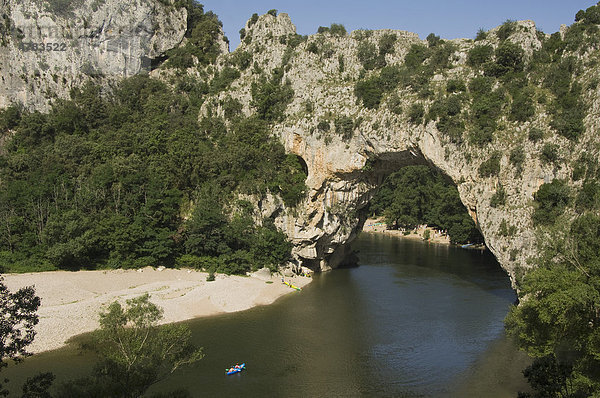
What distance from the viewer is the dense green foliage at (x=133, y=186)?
45.2 m

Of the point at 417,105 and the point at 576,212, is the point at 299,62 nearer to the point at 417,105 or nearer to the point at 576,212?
the point at 417,105

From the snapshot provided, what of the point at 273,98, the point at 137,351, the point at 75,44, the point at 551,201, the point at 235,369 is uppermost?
the point at 75,44

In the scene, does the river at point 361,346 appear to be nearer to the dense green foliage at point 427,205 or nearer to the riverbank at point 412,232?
the dense green foliage at point 427,205

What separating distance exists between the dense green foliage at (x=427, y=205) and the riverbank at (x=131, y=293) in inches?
1402

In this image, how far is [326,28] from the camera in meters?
58.2

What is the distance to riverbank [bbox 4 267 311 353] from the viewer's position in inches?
1326

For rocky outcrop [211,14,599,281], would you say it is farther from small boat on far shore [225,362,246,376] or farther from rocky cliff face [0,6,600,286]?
small boat on far shore [225,362,246,376]

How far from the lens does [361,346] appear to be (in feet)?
104

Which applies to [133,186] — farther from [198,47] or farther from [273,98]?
[198,47]

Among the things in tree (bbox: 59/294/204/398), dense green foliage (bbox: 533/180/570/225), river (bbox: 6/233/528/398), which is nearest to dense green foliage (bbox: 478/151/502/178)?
dense green foliage (bbox: 533/180/570/225)

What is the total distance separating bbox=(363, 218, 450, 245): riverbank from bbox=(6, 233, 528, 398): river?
29321 millimetres

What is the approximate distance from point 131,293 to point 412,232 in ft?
193

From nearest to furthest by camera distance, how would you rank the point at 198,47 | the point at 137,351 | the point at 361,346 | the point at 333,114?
the point at 137,351, the point at 361,346, the point at 333,114, the point at 198,47

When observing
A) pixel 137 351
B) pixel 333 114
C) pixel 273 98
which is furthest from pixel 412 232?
pixel 137 351
